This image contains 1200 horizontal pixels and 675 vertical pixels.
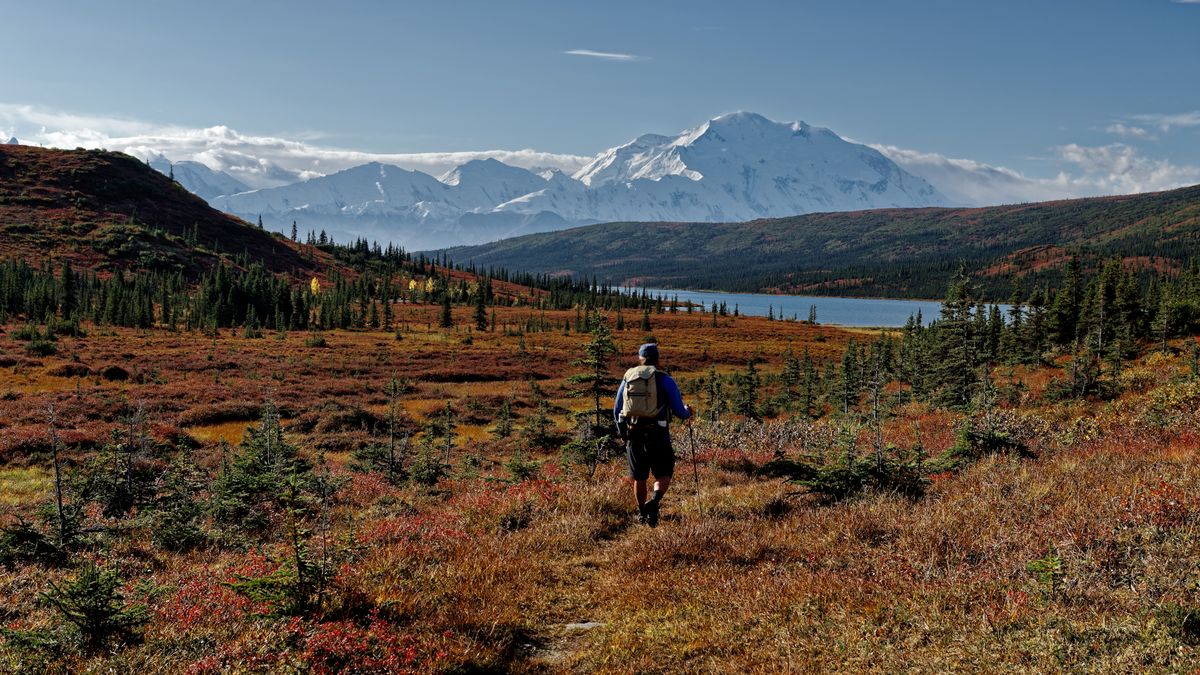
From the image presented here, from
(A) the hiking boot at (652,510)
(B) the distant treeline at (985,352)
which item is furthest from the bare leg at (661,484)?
(B) the distant treeline at (985,352)

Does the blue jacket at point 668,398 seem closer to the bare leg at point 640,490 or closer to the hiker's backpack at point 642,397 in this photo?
the hiker's backpack at point 642,397

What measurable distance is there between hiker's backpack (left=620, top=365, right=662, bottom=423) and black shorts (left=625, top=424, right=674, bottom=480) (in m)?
0.22

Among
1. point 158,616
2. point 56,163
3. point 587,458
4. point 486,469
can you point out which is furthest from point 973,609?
point 56,163

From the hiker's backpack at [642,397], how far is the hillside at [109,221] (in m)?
161

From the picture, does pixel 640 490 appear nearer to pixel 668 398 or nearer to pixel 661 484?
pixel 661 484

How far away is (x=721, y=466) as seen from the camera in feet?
41.8

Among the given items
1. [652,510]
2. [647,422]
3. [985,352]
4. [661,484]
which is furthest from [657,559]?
[985,352]

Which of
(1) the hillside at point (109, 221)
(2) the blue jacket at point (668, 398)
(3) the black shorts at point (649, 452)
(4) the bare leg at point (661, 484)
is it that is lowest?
(4) the bare leg at point (661, 484)

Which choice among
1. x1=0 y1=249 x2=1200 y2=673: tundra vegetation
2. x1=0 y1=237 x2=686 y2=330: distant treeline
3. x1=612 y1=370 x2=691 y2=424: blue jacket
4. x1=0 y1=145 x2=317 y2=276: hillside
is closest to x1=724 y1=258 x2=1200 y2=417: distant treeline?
x1=0 y1=249 x2=1200 y2=673: tundra vegetation

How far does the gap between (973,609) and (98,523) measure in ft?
39.5

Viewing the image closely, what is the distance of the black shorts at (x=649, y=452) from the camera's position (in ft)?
27.6

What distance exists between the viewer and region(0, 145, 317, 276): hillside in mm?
138875

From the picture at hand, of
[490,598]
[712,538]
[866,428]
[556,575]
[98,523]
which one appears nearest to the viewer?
[490,598]

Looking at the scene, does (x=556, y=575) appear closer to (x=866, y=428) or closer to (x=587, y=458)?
(x=587, y=458)
